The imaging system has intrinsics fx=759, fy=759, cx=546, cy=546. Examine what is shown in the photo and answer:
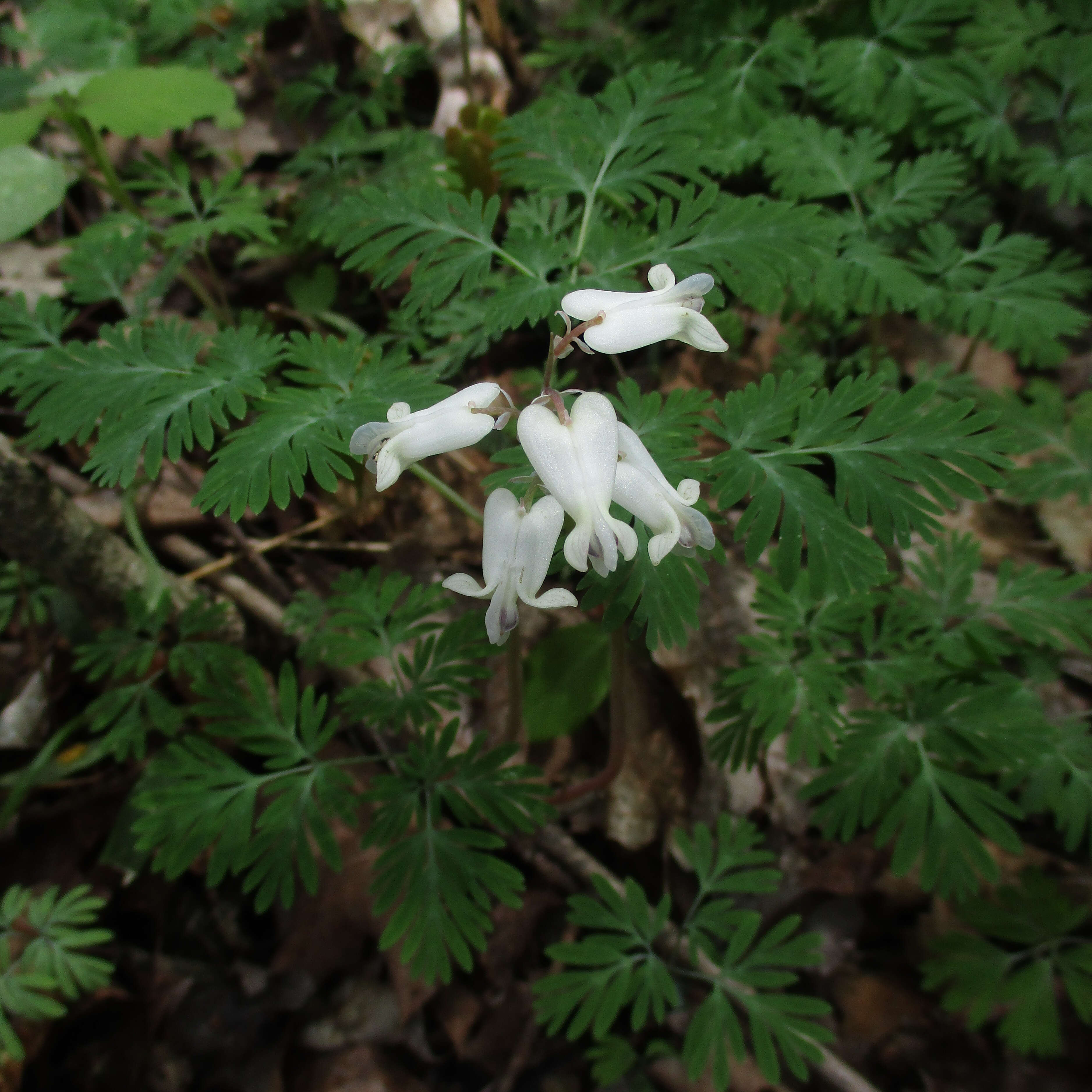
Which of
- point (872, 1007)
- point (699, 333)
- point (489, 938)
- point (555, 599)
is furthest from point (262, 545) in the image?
point (872, 1007)

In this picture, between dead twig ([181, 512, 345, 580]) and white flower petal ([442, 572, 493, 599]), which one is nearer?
white flower petal ([442, 572, 493, 599])

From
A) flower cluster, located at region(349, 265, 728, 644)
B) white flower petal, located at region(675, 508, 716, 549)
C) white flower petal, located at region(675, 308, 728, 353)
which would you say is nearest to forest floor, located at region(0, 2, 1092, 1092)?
white flower petal, located at region(675, 508, 716, 549)

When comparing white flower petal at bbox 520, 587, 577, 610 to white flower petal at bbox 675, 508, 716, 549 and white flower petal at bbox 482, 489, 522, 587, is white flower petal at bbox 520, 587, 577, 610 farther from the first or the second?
white flower petal at bbox 675, 508, 716, 549

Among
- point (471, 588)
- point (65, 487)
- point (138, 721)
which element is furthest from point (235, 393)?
point (65, 487)

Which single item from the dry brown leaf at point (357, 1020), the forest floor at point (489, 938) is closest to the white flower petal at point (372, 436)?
the forest floor at point (489, 938)

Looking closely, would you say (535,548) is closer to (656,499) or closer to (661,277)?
(656,499)

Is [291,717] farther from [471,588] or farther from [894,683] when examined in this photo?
[894,683]
